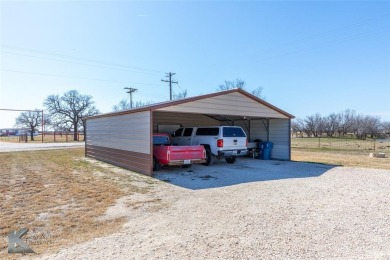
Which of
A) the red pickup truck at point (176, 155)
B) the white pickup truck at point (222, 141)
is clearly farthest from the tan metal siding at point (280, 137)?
the red pickup truck at point (176, 155)

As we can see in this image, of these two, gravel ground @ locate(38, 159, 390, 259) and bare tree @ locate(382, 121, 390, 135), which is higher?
bare tree @ locate(382, 121, 390, 135)

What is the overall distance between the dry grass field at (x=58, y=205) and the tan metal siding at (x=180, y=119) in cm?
699

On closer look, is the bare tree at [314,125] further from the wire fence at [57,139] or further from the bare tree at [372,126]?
the wire fence at [57,139]

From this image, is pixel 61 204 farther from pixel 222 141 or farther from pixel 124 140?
pixel 222 141

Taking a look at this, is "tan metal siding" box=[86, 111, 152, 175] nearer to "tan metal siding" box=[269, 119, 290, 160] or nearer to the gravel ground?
the gravel ground

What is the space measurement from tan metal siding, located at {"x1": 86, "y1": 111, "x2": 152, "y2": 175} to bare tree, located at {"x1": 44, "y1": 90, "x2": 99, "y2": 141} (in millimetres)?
42226

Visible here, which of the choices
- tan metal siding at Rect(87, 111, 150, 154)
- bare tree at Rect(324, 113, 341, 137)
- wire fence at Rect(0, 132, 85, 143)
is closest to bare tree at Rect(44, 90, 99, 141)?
wire fence at Rect(0, 132, 85, 143)

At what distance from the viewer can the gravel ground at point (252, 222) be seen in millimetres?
3837

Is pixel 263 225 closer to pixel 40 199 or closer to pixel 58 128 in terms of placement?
pixel 40 199

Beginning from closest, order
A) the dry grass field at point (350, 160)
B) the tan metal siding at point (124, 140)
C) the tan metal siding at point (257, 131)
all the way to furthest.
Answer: the tan metal siding at point (124, 140)
the dry grass field at point (350, 160)
the tan metal siding at point (257, 131)

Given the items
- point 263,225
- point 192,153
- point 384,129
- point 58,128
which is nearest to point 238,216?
point 263,225

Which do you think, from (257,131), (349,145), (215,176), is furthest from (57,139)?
(215,176)

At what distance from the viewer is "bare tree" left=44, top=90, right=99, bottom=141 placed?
55.8 meters

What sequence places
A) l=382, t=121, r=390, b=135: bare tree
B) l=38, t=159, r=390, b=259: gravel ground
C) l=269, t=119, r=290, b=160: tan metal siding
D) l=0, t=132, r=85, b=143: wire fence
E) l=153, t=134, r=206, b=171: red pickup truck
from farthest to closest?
1. l=382, t=121, r=390, b=135: bare tree
2. l=0, t=132, r=85, b=143: wire fence
3. l=269, t=119, r=290, b=160: tan metal siding
4. l=153, t=134, r=206, b=171: red pickup truck
5. l=38, t=159, r=390, b=259: gravel ground
